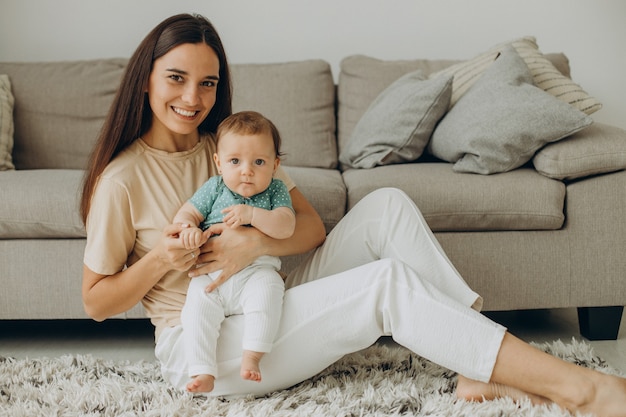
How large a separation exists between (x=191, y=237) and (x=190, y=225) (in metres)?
0.05

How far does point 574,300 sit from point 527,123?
568mm

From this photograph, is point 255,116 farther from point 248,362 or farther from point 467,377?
point 467,377

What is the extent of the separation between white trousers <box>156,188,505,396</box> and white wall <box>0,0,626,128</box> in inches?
68.6

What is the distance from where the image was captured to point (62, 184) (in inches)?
78.4

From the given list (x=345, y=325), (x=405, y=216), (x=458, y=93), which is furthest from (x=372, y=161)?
(x=345, y=325)

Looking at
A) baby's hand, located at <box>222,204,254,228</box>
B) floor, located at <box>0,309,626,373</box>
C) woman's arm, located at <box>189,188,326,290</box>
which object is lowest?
floor, located at <box>0,309,626,373</box>

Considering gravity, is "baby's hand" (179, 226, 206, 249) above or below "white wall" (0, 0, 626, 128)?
below

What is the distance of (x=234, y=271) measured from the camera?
1.40m

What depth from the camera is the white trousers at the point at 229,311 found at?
4.31 feet

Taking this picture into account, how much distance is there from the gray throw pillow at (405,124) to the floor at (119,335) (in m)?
0.66

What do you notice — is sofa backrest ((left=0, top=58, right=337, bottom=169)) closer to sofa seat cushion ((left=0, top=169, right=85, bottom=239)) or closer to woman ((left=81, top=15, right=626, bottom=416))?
sofa seat cushion ((left=0, top=169, right=85, bottom=239))

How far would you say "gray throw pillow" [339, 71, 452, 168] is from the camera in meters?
2.29

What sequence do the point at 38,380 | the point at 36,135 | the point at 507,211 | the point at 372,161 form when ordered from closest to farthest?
the point at 38,380, the point at 507,211, the point at 372,161, the point at 36,135

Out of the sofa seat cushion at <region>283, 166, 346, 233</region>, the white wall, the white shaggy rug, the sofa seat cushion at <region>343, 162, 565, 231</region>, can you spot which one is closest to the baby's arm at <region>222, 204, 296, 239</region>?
the white shaggy rug
